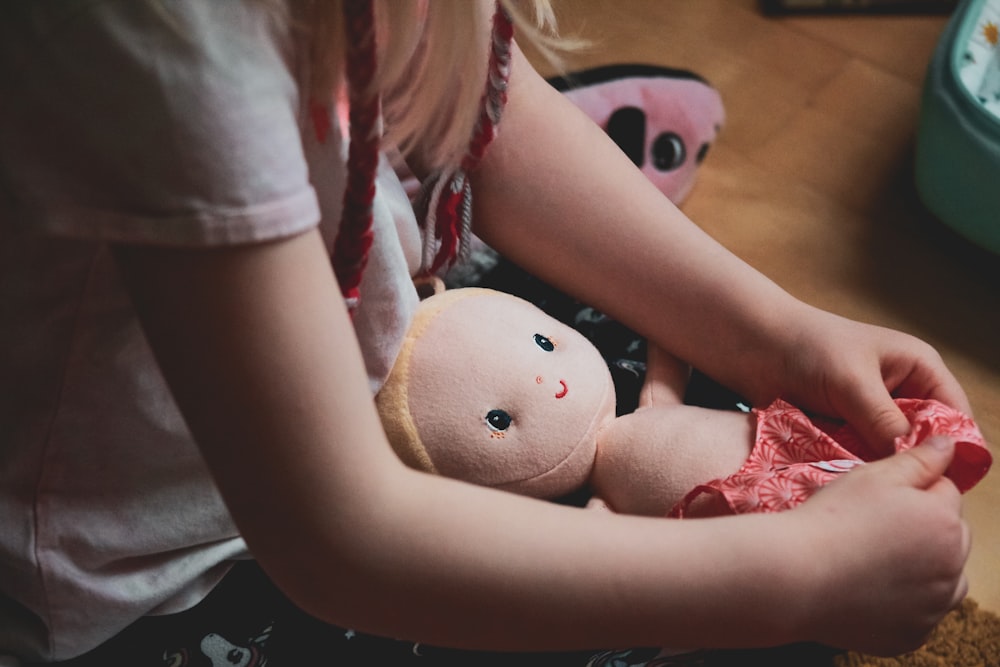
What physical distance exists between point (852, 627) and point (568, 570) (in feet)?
0.56

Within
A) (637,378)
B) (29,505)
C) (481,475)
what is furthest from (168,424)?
(637,378)

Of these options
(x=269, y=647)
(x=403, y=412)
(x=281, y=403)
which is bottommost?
(x=269, y=647)

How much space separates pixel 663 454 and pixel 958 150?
23.8 inches

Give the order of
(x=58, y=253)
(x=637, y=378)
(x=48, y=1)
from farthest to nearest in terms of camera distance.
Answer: (x=637, y=378), (x=58, y=253), (x=48, y=1)

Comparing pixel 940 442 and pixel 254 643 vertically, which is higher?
pixel 940 442

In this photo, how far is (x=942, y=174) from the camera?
40.9 inches

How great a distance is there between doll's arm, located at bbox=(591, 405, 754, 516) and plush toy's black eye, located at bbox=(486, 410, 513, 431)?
7cm

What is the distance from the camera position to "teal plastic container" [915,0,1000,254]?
38.5 inches

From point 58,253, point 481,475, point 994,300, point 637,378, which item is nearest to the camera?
point 58,253

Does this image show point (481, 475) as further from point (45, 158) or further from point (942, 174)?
point (942, 174)

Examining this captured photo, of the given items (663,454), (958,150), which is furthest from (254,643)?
(958,150)

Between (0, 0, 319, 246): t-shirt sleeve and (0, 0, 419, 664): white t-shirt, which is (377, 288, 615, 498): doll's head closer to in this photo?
(0, 0, 419, 664): white t-shirt

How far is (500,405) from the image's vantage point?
0.61m

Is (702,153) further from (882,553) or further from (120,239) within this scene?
(120,239)
